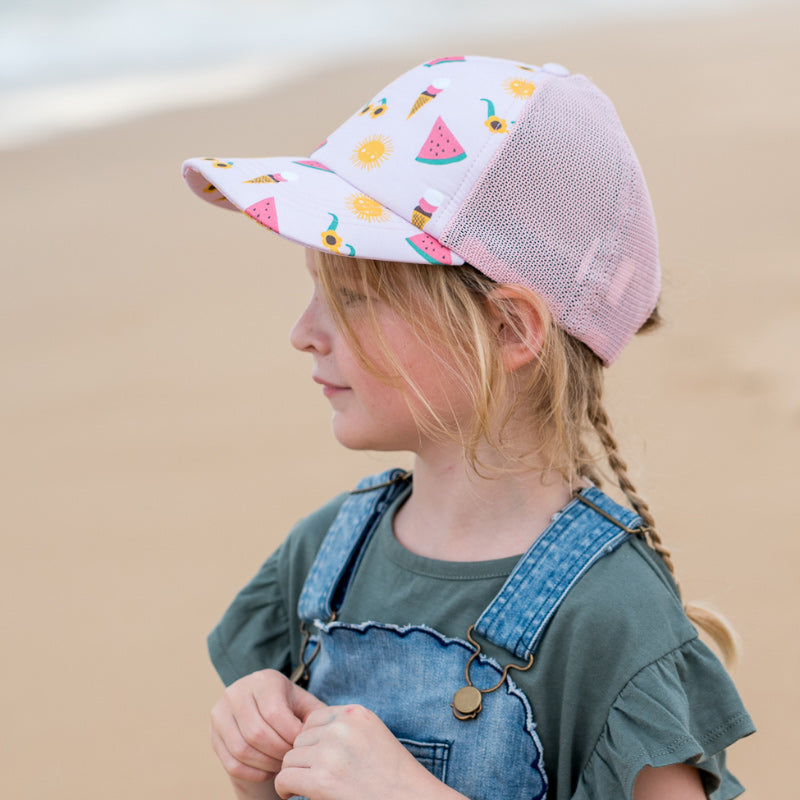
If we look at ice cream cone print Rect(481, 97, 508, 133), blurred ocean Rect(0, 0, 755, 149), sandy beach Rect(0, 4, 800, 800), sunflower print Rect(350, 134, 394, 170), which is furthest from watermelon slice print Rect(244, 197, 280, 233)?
blurred ocean Rect(0, 0, 755, 149)

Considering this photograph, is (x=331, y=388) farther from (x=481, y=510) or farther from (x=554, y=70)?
(x=554, y=70)

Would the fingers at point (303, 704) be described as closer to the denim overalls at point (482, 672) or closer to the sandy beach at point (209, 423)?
the denim overalls at point (482, 672)

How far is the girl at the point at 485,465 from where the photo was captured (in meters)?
1.13

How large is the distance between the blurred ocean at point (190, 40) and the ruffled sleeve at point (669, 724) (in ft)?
21.1

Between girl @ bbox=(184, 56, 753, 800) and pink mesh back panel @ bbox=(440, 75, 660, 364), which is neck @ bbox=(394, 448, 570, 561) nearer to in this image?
girl @ bbox=(184, 56, 753, 800)

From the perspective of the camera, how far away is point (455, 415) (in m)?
1.25

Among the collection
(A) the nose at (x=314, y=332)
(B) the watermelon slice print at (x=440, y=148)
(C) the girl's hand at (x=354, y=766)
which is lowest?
(C) the girl's hand at (x=354, y=766)

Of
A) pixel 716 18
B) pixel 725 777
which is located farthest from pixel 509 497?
pixel 716 18

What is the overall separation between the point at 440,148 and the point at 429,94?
7cm

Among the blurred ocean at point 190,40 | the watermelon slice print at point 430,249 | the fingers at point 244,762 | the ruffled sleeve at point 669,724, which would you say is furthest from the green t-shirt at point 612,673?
the blurred ocean at point 190,40

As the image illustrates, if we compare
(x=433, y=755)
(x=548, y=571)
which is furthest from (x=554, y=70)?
(x=433, y=755)

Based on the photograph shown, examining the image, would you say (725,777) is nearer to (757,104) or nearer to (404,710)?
(404,710)

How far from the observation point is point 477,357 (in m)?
1.21

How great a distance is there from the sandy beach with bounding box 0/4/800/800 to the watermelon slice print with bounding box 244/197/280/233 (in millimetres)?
799
